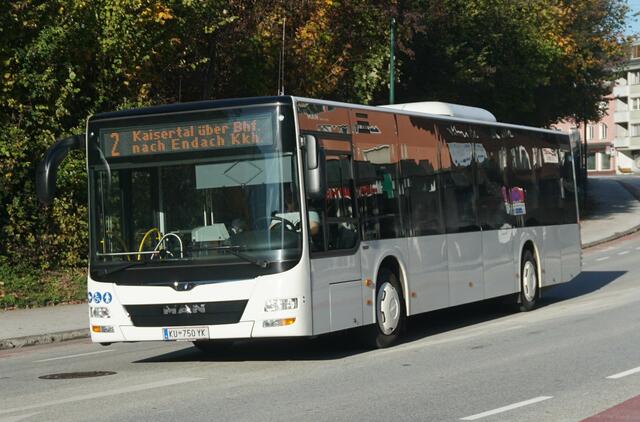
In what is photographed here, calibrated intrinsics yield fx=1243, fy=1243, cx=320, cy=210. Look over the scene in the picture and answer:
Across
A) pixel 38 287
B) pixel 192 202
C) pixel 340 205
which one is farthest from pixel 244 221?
pixel 38 287

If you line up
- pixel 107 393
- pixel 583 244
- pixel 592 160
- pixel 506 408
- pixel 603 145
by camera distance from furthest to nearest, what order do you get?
1. pixel 592 160
2. pixel 603 145
3. pixel 583 244
4. pixel 107 393
5. pixel 506 408

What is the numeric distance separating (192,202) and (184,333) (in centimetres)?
139

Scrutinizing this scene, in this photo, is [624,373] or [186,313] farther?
[186,313]

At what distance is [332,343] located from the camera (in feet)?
51.9

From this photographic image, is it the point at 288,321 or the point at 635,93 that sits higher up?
the point at 635,93

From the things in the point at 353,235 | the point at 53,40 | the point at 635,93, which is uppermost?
the point at 635,93

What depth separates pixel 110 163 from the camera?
1362 centimetres

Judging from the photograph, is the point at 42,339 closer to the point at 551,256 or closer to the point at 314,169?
the point at 314,169

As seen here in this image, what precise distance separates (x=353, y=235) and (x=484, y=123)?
5520 millimetres

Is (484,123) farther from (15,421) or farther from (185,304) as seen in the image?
(15,421)

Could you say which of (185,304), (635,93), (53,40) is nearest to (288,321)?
(185,304)

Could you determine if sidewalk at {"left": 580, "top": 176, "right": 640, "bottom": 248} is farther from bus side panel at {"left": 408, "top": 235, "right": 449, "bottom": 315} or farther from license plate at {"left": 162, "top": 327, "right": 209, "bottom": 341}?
license plate at {"left": 162, "top": 327, "right": 209, "bottom": 341}

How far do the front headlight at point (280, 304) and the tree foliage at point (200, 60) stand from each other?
1279 cm

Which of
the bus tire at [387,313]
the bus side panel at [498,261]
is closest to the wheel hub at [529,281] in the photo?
the bus side panel at [498,261]
